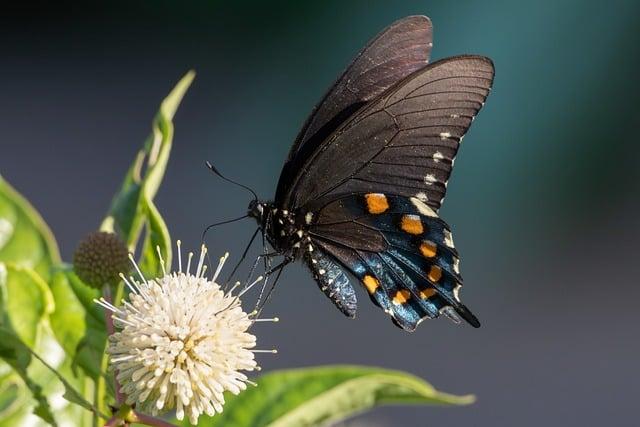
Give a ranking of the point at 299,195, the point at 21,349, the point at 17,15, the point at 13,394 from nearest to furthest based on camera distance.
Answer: the point at 21,349, the point at 13,394, the point at 299,195, the point at 17,15

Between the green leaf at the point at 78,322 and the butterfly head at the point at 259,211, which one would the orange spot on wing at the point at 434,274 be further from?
the green leaf at the point at 78,322

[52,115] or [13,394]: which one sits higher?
[52,115]

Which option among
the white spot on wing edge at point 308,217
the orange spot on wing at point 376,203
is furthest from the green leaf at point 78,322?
the orange spot on wing at point 376,203

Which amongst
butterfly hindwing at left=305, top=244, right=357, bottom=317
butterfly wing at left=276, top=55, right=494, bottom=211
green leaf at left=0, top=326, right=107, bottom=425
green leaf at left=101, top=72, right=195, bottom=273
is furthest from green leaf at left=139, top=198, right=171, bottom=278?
butterfly wing at left=276, top=55, right=494, bottom=211

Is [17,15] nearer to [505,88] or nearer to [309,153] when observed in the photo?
[505,88]

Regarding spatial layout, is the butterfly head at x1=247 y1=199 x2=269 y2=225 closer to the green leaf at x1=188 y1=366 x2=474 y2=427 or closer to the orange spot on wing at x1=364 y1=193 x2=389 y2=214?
the orange spot on wing at x1=364 y1=193 x2=389 y2=214

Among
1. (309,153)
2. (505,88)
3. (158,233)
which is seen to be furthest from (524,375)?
(158,233)

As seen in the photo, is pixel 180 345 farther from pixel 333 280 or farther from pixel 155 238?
pixel 333 280
